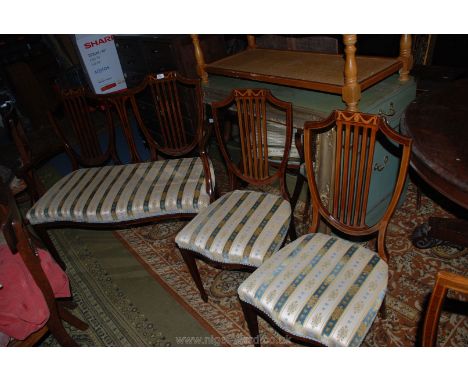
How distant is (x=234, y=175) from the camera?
236cm

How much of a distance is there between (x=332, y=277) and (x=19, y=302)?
5.05ft

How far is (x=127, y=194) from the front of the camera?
2363 millimetres

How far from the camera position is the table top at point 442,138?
124cm

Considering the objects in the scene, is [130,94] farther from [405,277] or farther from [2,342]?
[405,277]

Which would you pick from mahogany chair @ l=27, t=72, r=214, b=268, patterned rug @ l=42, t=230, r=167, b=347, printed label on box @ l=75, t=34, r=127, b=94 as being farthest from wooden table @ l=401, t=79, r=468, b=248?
printed label on box @ l=75, t=34, r=127, b=94

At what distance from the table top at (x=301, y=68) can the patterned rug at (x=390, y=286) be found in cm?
116

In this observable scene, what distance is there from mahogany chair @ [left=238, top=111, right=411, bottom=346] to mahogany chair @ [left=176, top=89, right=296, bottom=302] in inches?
6.3

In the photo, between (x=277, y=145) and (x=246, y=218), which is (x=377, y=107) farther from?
(x=246, y=218)

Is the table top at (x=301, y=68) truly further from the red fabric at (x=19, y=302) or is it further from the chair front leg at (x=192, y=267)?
the red fabric at (x=19, y=302)

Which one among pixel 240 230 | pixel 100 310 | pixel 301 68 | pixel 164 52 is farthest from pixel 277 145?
pixel 100 310

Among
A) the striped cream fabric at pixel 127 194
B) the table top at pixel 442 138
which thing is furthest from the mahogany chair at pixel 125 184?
the table top at pixel 442 138

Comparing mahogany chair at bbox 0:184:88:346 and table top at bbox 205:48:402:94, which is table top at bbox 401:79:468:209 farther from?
mahogany chair at bbox 0:184:88:346
